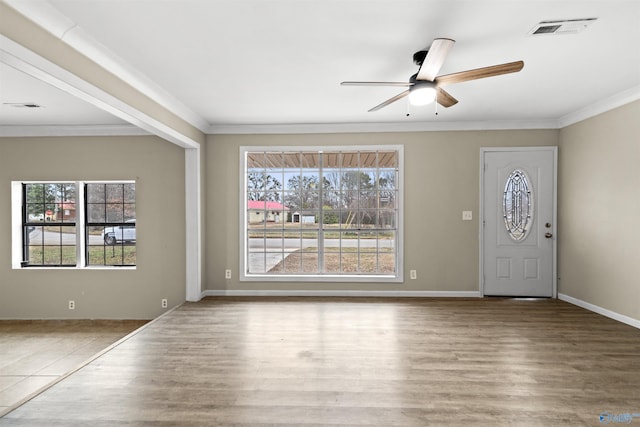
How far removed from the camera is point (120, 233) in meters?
5.19

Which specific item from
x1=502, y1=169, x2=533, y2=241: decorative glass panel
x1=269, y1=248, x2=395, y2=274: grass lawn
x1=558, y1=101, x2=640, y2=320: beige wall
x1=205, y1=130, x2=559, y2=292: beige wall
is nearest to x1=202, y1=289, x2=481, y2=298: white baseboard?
x1=205, y1=130, x2=559, y2=292: beige wall

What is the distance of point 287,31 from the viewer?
2.46m

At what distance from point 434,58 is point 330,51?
2.67 feet

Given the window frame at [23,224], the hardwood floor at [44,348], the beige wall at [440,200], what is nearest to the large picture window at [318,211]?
the beige wall at [440,200]

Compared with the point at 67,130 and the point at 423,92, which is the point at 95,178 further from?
the point at 423,92

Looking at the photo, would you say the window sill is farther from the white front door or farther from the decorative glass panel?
the decorative glass panel

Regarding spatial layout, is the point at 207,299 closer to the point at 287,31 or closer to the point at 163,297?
the point at 163,297

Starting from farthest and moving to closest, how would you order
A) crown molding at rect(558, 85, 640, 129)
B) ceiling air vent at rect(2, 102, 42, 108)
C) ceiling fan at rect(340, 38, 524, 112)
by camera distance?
ceiling air vent at rect(2, 102, 42, 108), crown molding at rect(558, 85, 640, 129), ceiling fan at rect(340, 38, 524, 112)

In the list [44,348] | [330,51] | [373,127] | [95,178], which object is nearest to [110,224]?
[95,178]

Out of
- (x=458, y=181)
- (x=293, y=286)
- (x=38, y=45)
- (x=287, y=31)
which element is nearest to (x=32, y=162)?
(x=38, y=45)

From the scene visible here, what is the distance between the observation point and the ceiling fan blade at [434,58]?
7.15ft

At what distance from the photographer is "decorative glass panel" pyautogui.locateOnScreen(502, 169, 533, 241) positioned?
16.3ft

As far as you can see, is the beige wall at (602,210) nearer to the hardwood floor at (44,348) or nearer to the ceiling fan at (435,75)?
the ceiling fan at (435,75)

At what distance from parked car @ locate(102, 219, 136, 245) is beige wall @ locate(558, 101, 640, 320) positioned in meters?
6.03
